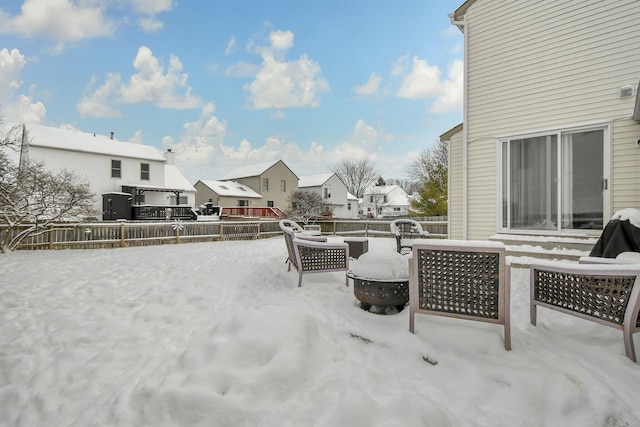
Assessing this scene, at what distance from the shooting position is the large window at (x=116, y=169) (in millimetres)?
18844

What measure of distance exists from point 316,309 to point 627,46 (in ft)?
21.2

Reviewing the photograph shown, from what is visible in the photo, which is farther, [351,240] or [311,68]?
[311,68]

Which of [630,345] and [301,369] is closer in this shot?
[301,369]

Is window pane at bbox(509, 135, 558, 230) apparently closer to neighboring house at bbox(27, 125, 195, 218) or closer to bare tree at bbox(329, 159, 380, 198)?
neighboring house at bbox(27, 125, 195, 218)

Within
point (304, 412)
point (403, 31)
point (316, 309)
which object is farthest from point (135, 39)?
point (304, 412)

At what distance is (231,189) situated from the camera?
2958 centimetres

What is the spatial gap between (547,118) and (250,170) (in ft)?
96.4

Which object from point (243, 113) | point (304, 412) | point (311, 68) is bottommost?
point (304, 412)

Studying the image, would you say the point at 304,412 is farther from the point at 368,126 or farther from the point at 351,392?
the point at 368,126

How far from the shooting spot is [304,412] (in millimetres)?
1698

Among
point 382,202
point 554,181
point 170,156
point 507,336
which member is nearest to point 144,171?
point 170,156

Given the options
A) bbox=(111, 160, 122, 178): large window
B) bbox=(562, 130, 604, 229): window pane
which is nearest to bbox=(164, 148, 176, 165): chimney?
bbox=(111, 160, 122, 178): large window

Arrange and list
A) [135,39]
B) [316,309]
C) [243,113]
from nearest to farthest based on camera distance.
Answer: [316,309] < [135,39] < [243,113]

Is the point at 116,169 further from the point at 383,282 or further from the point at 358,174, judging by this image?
the point at 358,174
